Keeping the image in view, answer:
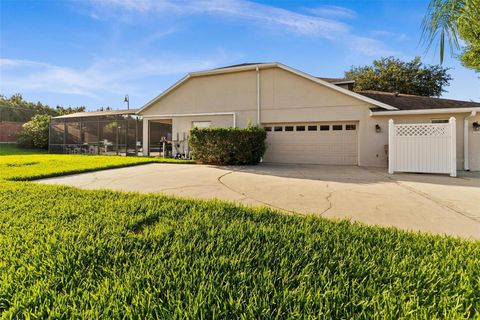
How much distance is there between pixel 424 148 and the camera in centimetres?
852

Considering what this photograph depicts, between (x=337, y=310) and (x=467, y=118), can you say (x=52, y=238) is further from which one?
(x=467, y=118)

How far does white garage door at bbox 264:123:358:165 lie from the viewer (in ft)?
39.9

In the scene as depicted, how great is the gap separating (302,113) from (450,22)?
10.9 metres

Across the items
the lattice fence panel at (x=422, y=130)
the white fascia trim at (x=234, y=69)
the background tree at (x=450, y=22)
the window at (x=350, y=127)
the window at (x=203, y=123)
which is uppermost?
the white fascia trim at (x=234, y=69)

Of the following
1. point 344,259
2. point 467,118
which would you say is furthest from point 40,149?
point 467,118

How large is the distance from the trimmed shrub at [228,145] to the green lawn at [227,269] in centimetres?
773

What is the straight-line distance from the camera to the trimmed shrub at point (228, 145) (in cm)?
1095

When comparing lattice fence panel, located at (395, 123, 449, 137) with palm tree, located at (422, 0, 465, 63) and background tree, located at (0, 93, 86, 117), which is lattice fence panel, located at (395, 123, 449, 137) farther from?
background tree, located at (0, 93, 86, 117)

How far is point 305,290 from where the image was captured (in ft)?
5.69

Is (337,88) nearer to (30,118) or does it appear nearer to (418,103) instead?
(418,103)

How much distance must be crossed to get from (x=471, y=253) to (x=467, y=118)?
454 inches

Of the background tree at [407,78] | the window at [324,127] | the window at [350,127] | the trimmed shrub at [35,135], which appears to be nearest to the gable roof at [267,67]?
the window at [350,127]

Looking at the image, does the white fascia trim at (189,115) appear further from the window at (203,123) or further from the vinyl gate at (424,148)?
the vinyl gate at (424,148)

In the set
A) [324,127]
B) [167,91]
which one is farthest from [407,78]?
[167,91]
